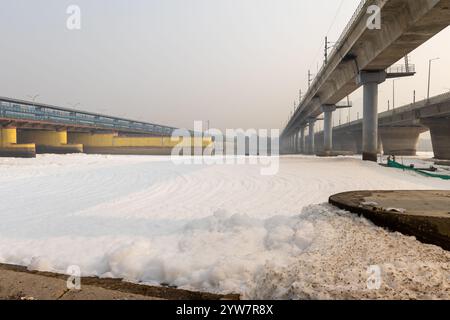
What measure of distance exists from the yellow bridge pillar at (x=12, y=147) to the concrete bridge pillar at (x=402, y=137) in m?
60.8

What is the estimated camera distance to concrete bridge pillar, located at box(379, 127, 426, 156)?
57306mm

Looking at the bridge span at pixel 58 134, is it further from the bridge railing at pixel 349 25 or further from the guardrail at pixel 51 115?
the bridge railing at pixel 349 25

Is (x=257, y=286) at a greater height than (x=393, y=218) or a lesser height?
lesser

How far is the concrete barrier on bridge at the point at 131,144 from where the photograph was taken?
177ft

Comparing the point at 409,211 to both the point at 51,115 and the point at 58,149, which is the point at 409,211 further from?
the point at 51,115

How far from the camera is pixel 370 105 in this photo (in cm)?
2286

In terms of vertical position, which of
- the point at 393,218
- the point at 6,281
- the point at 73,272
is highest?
the point at 393,218

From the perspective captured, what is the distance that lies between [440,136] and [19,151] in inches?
2045

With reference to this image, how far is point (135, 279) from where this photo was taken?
3.48m

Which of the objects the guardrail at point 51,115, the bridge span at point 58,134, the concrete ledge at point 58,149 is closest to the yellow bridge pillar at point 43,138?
the bridge span at point 58,134
